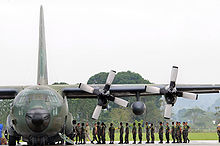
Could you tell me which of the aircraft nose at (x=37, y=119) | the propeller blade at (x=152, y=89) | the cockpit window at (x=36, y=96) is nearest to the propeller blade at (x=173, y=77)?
the propeller blade at (x=152, y=89)

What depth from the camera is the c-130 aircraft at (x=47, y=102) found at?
18.2 metres

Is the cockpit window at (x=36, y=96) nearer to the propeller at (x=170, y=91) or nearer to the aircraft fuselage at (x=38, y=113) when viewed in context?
the aircraft fuselage at (x=38, y=113)

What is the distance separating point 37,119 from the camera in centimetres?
1755

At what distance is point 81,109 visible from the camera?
246 feet

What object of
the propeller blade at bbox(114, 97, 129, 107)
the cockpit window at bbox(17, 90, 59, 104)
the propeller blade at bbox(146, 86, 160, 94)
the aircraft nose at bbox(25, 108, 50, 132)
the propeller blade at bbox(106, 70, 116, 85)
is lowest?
the aircraft nose at bbox(25, 108, 50, 132)

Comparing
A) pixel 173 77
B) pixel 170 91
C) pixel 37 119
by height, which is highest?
pixel 173 77

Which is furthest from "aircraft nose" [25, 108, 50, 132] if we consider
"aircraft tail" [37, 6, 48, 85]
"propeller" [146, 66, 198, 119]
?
"propeller" [146, 66, 198, 119]

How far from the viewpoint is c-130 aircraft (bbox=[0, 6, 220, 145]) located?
18.2m

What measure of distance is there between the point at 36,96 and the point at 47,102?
0.61m

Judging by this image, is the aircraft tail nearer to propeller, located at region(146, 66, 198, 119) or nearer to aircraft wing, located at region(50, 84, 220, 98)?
aircraft wing, located at region(50, 84, 220, 98)

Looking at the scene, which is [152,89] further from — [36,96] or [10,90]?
[10,90]

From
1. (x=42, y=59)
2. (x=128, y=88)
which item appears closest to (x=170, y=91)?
(x=128, y=88)

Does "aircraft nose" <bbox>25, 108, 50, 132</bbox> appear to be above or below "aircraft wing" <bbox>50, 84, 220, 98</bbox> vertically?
below

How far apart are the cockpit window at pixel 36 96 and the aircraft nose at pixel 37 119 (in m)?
1.08
